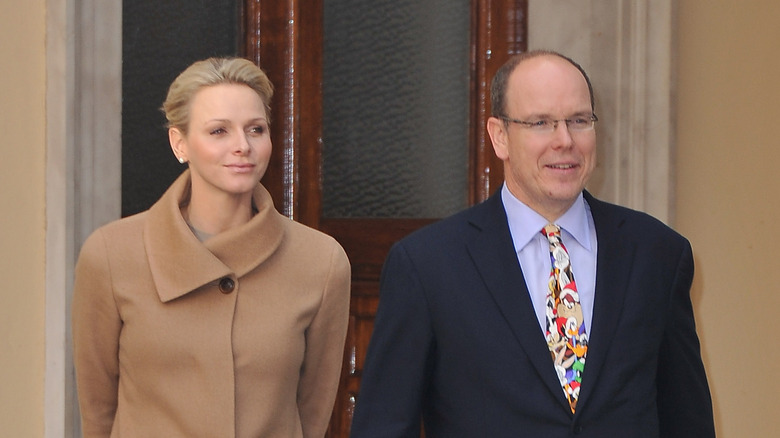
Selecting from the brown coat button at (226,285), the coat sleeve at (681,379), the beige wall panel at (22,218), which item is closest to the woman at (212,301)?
the brown coat button at (226,285)

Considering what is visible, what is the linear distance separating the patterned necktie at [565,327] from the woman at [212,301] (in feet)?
2.78

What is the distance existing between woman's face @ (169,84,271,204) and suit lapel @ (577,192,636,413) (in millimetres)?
848

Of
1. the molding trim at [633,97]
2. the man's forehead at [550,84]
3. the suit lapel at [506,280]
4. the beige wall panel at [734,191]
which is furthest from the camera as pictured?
the molding trim at [633,97]

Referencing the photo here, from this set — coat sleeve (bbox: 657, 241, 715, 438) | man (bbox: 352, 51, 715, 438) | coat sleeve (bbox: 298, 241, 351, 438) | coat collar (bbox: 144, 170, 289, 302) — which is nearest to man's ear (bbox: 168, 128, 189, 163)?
coat collar (bbox: 144, 170, 289, 302)

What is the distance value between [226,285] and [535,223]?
946 millimetres

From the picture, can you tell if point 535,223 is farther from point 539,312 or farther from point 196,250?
point 196,250

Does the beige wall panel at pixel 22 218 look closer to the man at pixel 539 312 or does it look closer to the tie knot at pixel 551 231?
the man at pixel 539 312

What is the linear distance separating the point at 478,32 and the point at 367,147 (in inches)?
25.7

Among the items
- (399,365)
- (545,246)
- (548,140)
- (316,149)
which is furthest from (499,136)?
(316,149)

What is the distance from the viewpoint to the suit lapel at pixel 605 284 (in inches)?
96.4

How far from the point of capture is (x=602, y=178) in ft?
13.0

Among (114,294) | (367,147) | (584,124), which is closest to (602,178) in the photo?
(367,147)

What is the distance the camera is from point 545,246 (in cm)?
260

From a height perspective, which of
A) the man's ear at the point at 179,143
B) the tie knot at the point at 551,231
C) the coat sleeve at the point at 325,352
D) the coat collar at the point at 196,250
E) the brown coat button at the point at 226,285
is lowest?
the coat sleeve at the point at 325,352
